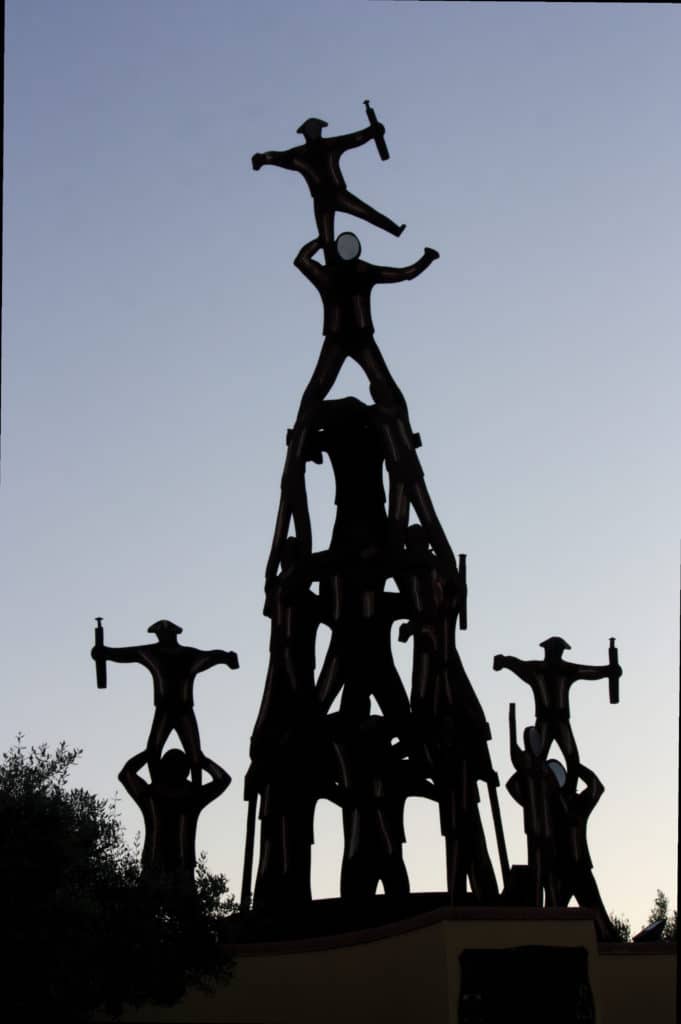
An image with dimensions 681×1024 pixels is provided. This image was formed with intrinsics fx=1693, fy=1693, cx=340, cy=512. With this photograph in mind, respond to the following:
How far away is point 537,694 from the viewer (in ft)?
93.1

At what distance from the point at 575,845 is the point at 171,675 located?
7.69 m

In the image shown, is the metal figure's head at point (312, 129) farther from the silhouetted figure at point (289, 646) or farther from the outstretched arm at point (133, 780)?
the outstretched arm at point (133, 780)

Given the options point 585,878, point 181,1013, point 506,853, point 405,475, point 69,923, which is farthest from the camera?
point 585,878

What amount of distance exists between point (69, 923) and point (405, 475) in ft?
31.6

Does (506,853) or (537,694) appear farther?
(537,694)

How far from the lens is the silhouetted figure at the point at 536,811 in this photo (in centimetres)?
2462

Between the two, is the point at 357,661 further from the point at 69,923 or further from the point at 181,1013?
the point at 69,923

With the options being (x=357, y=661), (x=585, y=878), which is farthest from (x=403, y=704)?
(x=585, y=878)

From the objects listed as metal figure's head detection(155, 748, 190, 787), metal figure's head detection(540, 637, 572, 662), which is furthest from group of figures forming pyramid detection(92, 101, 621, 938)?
metal figure's head detection(540, 637, 572, 662)

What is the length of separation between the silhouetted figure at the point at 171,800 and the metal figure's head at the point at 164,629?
1.75 m

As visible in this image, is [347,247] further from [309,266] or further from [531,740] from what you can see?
[531,740]

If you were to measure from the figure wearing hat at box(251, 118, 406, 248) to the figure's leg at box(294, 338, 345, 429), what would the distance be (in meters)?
1.75

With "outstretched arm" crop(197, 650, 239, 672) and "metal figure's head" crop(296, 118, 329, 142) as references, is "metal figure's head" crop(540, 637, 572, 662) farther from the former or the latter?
"metal figure's head" crop(296, 118, 329, 142)

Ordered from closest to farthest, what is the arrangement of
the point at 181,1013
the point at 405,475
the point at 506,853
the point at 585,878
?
the point at 181,1013, the point at 506,853, the point at 405,475, the point at 585,878
